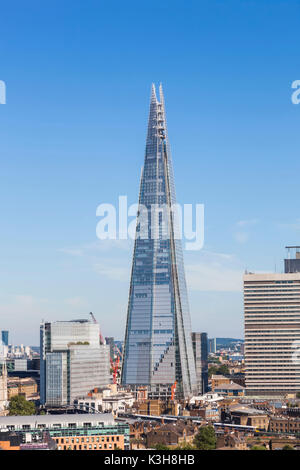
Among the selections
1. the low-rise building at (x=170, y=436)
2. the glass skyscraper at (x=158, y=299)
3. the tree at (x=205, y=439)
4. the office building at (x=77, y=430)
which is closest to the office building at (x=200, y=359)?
the glass skyscraper at (x=158, y=299)

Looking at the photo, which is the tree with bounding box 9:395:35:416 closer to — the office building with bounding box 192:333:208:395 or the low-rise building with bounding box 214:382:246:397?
the office building with bounding box 192:333:208:395

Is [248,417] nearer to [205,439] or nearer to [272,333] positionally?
[205,439]

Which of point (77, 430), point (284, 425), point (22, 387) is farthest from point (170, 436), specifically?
point (22, 387)

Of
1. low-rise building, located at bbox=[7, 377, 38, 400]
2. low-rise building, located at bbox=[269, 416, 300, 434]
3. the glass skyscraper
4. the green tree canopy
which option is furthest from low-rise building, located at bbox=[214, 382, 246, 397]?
low-rise building, located at bbox=[269, 416, 300, 434]

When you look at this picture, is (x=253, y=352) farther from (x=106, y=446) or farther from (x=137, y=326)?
(x=106, y=446)

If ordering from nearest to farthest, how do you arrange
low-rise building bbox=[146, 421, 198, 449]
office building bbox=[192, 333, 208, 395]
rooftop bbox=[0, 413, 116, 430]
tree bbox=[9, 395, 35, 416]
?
rooftop bbox=[0, 413, 116, 430]
low-rise building bbox=[146, 421, 198, 449]
tree bbox=[9, 395, 35, 416]
office building bbox=[192, 333, 208, 395]

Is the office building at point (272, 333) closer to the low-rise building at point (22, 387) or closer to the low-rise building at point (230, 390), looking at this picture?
the low-rise building at point (230, 390)
